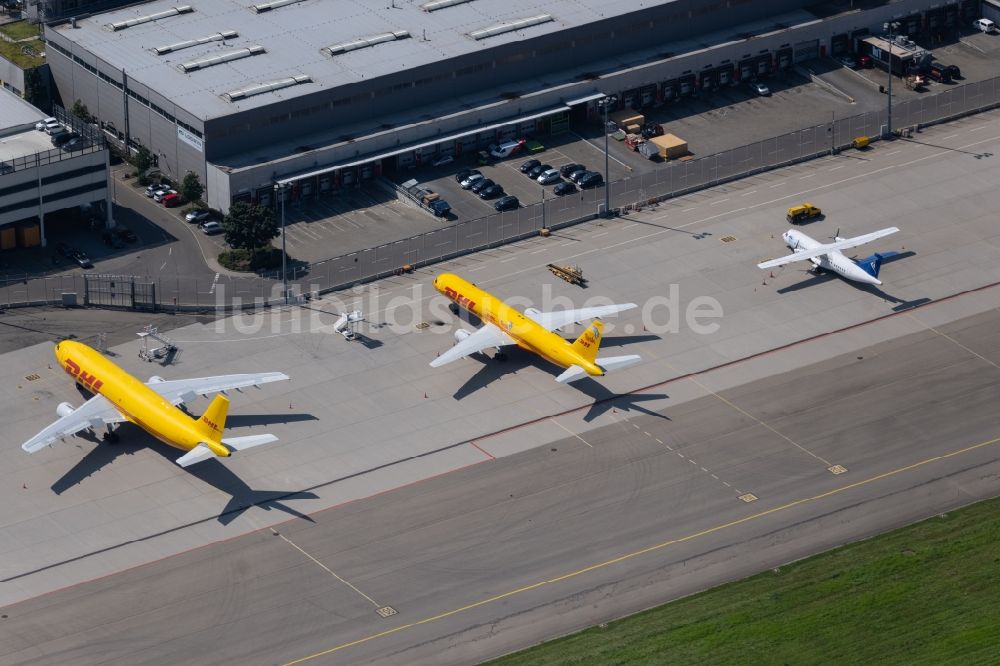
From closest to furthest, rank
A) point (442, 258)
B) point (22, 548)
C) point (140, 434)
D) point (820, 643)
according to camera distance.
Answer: point (820, 643) < point (22, 548) < point (140, 434) < point (442, 258)

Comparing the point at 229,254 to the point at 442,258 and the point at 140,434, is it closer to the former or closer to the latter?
the point at 442,258

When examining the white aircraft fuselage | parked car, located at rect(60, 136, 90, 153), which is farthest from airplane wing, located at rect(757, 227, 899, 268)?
parked car, located at rect(60, 136, 90, 153)

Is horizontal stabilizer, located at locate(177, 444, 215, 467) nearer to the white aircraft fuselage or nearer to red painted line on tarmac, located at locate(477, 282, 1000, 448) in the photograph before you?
red painted line on tarmac, located at locate(477, 282, 1000, 448)

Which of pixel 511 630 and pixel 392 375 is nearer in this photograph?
pixel 511 630

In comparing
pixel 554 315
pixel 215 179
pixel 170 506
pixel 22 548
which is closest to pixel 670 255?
pixel 554 315

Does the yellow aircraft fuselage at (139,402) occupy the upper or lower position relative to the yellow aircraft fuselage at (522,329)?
lower

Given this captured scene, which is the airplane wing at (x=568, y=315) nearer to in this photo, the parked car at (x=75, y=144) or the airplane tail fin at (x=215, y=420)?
the airplane tail fin at (x=215, y=420)

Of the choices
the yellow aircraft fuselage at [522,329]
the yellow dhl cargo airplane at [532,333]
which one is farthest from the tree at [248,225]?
the yellow aircraft fuselage at [522,329]
